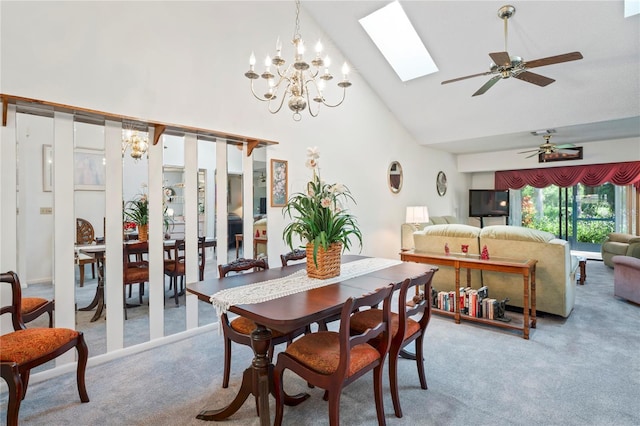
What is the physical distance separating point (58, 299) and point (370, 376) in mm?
2380

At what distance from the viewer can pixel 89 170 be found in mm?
2551

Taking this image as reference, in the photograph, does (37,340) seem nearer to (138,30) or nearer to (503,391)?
(138,30)

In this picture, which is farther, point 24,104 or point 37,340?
point 24,104

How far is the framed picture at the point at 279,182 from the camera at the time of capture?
12.4 feet

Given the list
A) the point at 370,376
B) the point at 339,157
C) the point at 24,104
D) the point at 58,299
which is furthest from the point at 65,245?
the point at 339,157

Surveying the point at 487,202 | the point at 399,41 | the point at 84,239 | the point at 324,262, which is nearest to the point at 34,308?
the point at 84,239

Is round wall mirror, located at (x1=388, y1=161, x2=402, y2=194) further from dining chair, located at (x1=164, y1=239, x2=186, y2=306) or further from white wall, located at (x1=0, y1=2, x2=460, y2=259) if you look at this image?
dining chair, located at (x1=164, y1=239, x2=186, y2=306)

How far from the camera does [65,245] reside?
2.46m

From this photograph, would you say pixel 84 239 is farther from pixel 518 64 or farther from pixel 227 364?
pixel 518 64

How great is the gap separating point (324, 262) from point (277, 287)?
1.19 feet

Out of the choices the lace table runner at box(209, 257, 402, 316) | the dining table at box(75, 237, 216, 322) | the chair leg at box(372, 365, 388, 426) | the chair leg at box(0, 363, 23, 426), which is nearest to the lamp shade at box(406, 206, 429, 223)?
the lace table runner at box(209, 257, 402, 316)

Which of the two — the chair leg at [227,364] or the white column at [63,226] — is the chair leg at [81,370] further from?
the chair leg at [227,364]

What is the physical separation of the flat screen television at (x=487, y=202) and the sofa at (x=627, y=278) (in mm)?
3870

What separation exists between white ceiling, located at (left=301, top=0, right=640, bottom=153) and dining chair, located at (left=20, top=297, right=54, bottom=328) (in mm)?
3926
